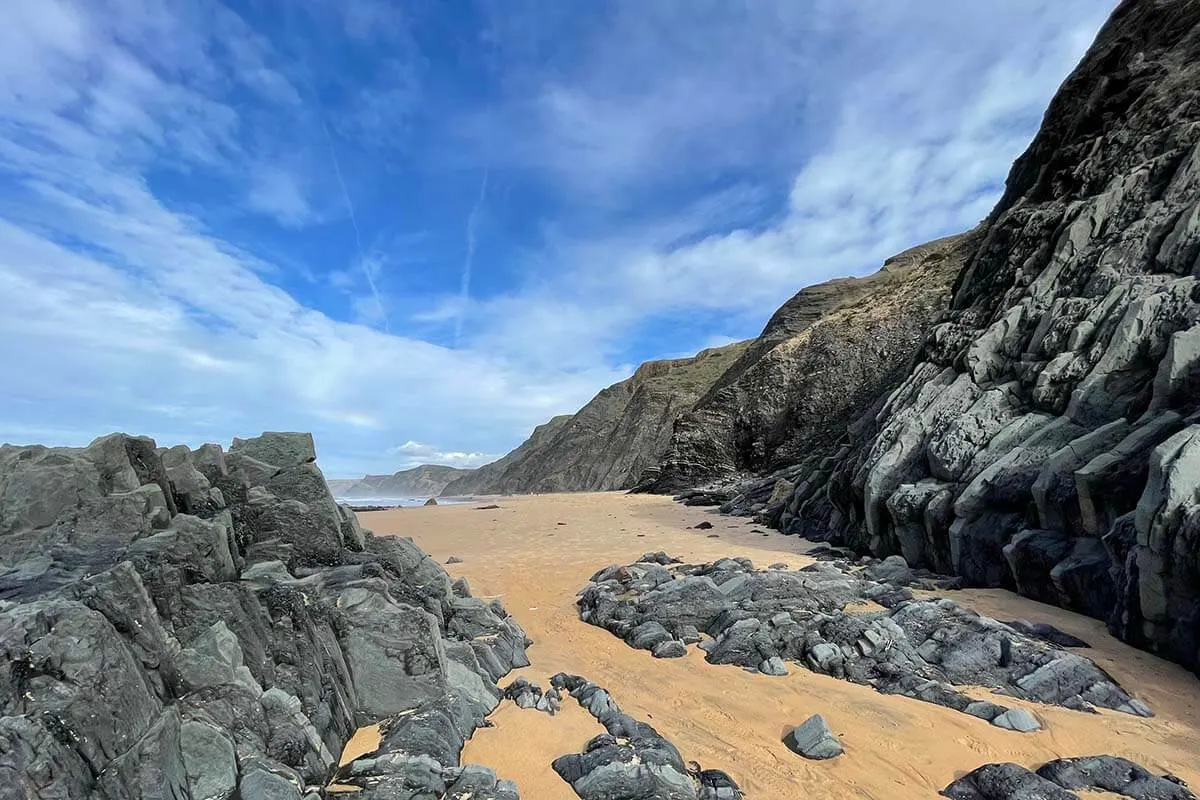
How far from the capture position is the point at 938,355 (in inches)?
606

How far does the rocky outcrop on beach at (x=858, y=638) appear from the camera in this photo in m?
5.90

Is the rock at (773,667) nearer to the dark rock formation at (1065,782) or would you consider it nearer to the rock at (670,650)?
the rock at (670,650)

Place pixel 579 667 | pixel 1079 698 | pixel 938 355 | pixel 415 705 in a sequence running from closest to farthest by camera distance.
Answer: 1. pixel 415 705
2. pixel 1079 698
3. pixel 579 667
4. pixel 938 355

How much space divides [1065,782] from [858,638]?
2569 millimetres

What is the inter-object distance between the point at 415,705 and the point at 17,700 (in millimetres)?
2738

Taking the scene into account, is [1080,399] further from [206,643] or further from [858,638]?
[206,643]

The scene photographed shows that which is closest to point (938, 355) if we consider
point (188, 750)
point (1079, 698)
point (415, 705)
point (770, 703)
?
point (1079, 698)

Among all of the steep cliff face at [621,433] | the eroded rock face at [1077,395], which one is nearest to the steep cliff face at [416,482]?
the steep cliff face at [621,433]

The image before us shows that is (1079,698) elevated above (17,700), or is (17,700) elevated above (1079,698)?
(17,700)

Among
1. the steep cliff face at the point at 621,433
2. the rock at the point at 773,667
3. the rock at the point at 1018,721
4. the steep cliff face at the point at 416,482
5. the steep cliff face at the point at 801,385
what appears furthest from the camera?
the steep cliff face at the point at 416,482

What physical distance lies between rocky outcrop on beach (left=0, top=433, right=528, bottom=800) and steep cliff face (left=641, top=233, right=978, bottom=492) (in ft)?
96.3

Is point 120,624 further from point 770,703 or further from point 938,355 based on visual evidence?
point 938,355

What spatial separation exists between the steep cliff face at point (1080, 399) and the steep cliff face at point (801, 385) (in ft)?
55.0

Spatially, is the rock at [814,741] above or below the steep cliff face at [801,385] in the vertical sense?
below
